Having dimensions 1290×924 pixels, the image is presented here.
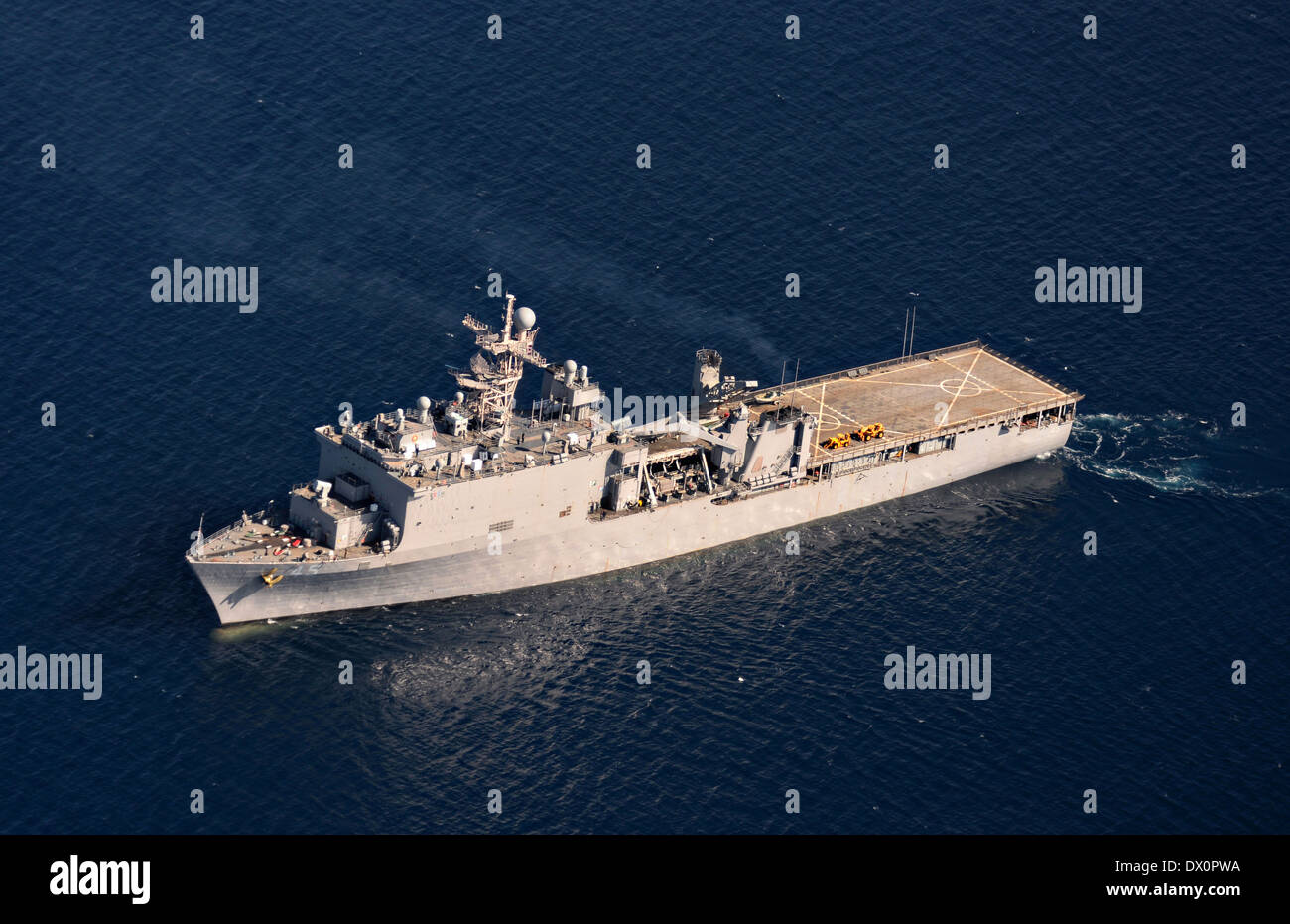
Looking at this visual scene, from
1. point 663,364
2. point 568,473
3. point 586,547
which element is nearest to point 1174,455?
point 663,364

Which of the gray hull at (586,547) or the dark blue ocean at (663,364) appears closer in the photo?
the dark blue ocean at (663,364)

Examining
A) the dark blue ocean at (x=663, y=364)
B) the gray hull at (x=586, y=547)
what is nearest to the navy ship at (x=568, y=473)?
the gray hull at (x=586, y=547)

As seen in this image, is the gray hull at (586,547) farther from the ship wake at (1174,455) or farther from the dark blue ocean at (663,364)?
the ship wake at (1174,455)

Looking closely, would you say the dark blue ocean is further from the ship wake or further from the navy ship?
the navy ship

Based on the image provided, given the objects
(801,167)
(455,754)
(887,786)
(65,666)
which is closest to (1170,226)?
(801,167)

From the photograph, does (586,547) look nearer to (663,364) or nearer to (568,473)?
(568,473)
